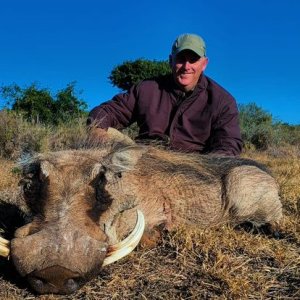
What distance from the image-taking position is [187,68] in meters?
4.88

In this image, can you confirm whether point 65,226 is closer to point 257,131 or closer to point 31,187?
point 31,187

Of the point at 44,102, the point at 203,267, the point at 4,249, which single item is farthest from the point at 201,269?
the point at 44,102

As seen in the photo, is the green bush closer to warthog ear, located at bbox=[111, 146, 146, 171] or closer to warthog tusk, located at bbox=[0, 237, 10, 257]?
warthog ear, located at bbox=[111, 146, 146, 171]

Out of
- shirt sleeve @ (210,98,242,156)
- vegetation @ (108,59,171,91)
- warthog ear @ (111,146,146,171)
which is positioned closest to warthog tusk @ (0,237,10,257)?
warthog ear @ (111,146,146,171)

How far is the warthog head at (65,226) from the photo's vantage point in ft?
7.70

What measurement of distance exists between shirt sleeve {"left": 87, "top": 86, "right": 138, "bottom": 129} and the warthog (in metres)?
0.93

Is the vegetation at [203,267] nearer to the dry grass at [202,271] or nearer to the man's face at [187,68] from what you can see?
the dry grass at [202,271]

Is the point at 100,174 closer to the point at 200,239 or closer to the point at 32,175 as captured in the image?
the point at 32,175

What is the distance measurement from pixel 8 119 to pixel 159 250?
6.03 meters

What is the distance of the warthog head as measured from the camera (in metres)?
2.35

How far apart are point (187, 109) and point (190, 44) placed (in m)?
A: 0.63

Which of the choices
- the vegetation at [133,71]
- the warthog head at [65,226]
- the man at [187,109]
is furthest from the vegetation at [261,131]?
the warthog head at [65,226]

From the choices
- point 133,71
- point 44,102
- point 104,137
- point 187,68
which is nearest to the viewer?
point 104,137

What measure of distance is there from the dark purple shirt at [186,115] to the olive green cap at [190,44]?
312mm
